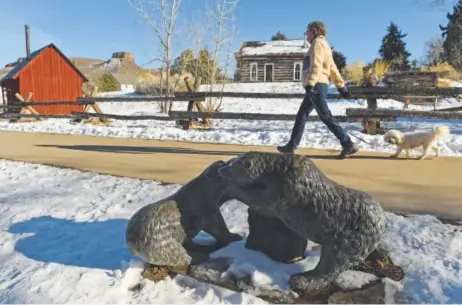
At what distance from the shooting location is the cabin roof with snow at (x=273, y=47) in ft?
118

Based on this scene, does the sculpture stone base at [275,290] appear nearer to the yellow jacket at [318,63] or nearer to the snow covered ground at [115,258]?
the snow covered ground at [115,258]

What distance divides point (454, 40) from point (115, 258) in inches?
1815

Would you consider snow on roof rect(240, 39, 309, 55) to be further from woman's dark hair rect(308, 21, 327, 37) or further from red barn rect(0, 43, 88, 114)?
woman's dark hair rect(308, 21, 327, 37)

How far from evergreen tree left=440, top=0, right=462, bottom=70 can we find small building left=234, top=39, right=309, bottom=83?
13.6m

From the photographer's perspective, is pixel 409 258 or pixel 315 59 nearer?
pixel 409 258

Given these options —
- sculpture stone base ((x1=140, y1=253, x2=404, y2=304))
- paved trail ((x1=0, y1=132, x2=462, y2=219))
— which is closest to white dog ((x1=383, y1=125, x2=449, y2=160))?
paved trail ((x1=0, y1=132, x2=462, y2=219))

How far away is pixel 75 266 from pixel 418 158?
525 cm

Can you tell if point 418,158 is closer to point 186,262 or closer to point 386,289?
point 386,289

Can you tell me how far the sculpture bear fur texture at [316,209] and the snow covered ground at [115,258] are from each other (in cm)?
25

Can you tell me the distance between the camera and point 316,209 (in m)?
2.04

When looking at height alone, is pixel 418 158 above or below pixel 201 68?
below

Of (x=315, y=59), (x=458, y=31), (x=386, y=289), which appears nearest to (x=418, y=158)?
(x=315, y=59)

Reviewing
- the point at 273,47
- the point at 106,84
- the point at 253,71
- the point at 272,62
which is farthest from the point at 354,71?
the point at 106,84

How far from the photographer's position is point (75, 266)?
2496 millimetres
